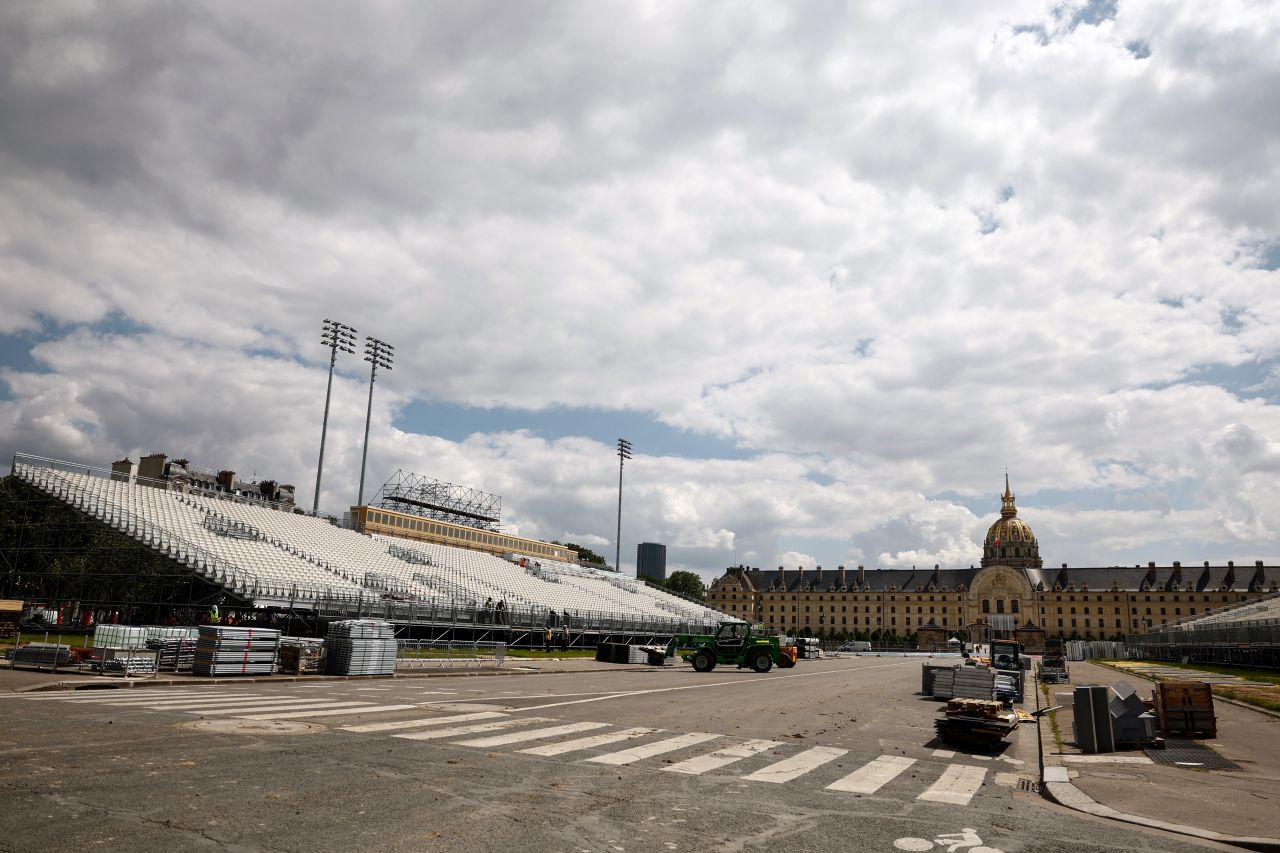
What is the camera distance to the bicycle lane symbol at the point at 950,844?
7.07 metres

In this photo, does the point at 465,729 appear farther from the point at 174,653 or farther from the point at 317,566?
the point at 317,566

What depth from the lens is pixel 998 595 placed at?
164m

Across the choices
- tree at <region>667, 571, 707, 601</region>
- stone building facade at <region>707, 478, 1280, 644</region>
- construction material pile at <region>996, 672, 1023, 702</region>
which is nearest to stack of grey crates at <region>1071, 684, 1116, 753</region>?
construction material pile at <region>996, 672, 1023, 702</region>

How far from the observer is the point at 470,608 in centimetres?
4634

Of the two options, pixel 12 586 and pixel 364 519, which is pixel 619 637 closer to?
pixel 364 519

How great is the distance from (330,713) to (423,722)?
6.67ft

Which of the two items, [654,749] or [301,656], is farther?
[301,656]

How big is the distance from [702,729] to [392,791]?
769 centimetres

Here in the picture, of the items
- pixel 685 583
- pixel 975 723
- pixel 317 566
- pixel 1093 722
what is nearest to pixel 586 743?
pixel 975 723

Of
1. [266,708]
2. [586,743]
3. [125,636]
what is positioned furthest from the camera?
[125,636]

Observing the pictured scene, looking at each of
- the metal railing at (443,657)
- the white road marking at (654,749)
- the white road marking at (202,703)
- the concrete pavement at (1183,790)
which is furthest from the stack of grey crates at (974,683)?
the metal railing at (443,657)

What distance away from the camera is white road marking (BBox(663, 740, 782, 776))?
10.4 metres

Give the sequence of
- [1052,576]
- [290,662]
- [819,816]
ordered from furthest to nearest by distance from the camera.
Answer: [1052,576]
[290,662]
[819,816]

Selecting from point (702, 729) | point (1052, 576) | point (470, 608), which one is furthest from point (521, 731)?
point (1052, 576)
